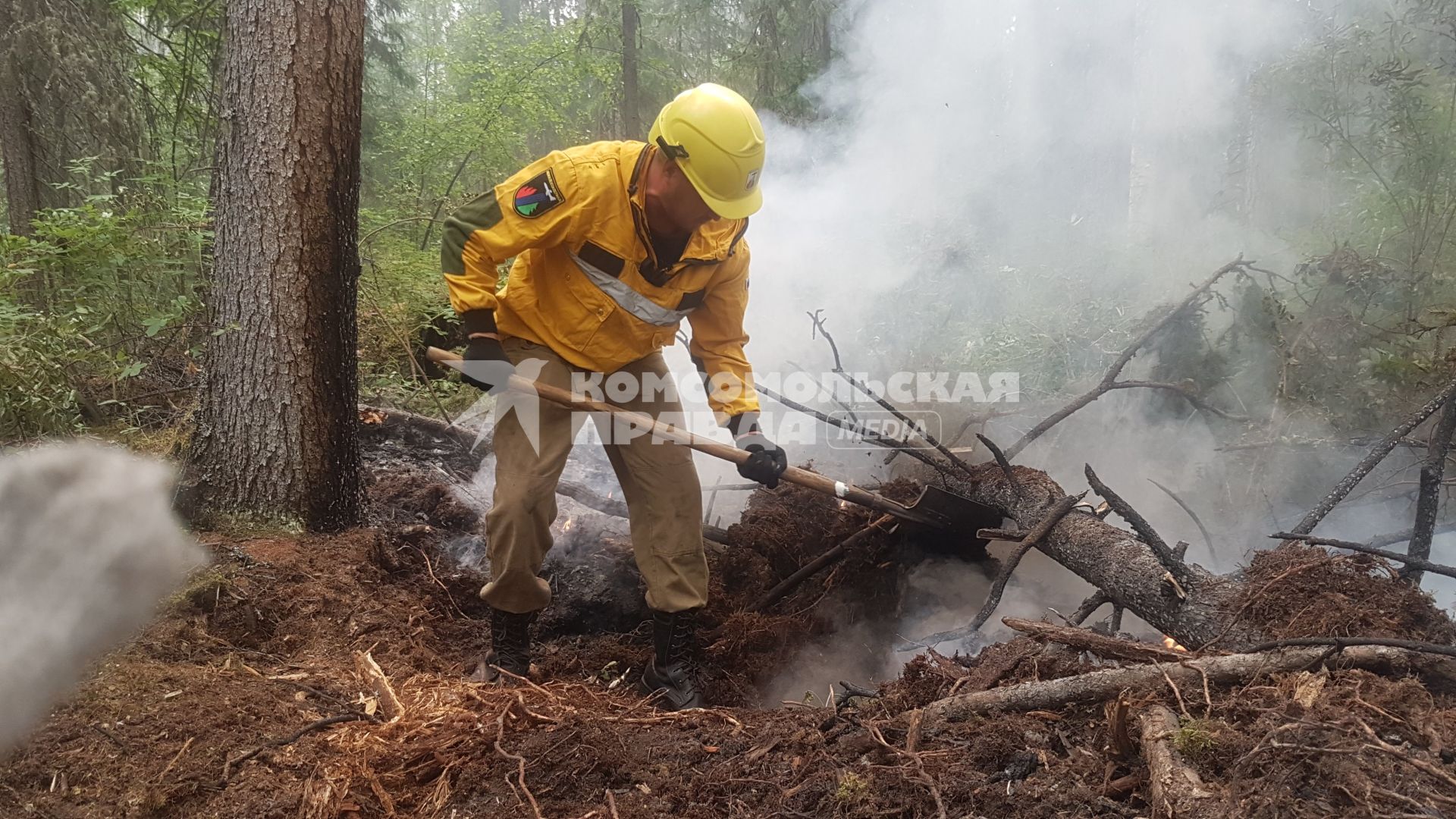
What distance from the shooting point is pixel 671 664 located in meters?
3.17

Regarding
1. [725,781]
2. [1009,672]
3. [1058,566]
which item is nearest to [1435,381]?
[1058,566]

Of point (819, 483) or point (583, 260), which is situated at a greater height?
point (583, 260)

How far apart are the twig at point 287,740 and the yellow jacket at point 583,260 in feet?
4.68

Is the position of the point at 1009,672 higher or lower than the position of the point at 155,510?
lower

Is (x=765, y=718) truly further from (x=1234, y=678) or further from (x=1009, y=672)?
(x=1234, y=678)

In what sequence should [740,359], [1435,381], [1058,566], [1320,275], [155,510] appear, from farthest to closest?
[1320,275]
[1435,381]
[1058,566]
[740,359]
[155,510]

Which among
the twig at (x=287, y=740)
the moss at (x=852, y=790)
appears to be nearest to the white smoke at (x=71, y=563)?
the twig at (x=287, y=740)

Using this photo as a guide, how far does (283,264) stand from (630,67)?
846 cm

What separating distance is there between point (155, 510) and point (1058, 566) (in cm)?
432

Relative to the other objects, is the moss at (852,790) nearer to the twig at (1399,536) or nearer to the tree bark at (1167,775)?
the tree bark at (1167,775)

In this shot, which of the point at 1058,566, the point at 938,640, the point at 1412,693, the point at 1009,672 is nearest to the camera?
the point at 1412,693

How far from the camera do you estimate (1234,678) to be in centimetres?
203

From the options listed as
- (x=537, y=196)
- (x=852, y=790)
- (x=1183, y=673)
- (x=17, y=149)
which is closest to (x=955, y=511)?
(x=1183, y=673)

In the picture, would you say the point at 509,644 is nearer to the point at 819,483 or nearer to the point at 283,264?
the point at 819,483
